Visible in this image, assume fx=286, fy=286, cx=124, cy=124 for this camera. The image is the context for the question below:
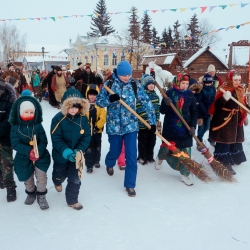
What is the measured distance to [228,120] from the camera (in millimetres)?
4367

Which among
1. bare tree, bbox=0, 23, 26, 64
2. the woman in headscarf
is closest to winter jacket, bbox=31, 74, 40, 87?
the woman in headscarf

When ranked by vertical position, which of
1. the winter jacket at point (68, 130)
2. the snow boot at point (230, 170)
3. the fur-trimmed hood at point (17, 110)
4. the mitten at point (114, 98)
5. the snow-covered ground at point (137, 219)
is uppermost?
the mitten at point (114, 98)

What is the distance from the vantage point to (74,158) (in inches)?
119

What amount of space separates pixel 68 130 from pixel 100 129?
4.31 ft

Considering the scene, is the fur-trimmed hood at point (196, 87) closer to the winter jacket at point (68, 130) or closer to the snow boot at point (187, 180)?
the snow boot at point (187, 180)

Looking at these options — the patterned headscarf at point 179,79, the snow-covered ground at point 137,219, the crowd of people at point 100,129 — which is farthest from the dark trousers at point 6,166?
the patterned headscarf at point 179,79

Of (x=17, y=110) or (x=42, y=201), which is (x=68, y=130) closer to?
(x=17, y=110)

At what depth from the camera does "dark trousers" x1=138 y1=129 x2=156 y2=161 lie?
4.88m

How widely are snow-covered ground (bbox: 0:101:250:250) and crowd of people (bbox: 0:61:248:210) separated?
20 centimetres

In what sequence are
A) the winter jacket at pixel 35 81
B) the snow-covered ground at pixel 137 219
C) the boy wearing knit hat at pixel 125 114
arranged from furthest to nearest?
the winter jacket at pixel 35 81 → the boy wearing knit hat at pixel 125 114 → the snow-covered ground at pixel 137 219

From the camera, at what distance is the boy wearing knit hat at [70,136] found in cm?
316

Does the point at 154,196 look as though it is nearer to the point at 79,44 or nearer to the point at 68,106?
the point at 68,106

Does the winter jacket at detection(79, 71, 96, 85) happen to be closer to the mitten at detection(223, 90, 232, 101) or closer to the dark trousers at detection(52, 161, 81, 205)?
the mitten at detection(223, 90, 232, 101)

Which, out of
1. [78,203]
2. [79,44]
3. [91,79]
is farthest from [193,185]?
[79,44]
